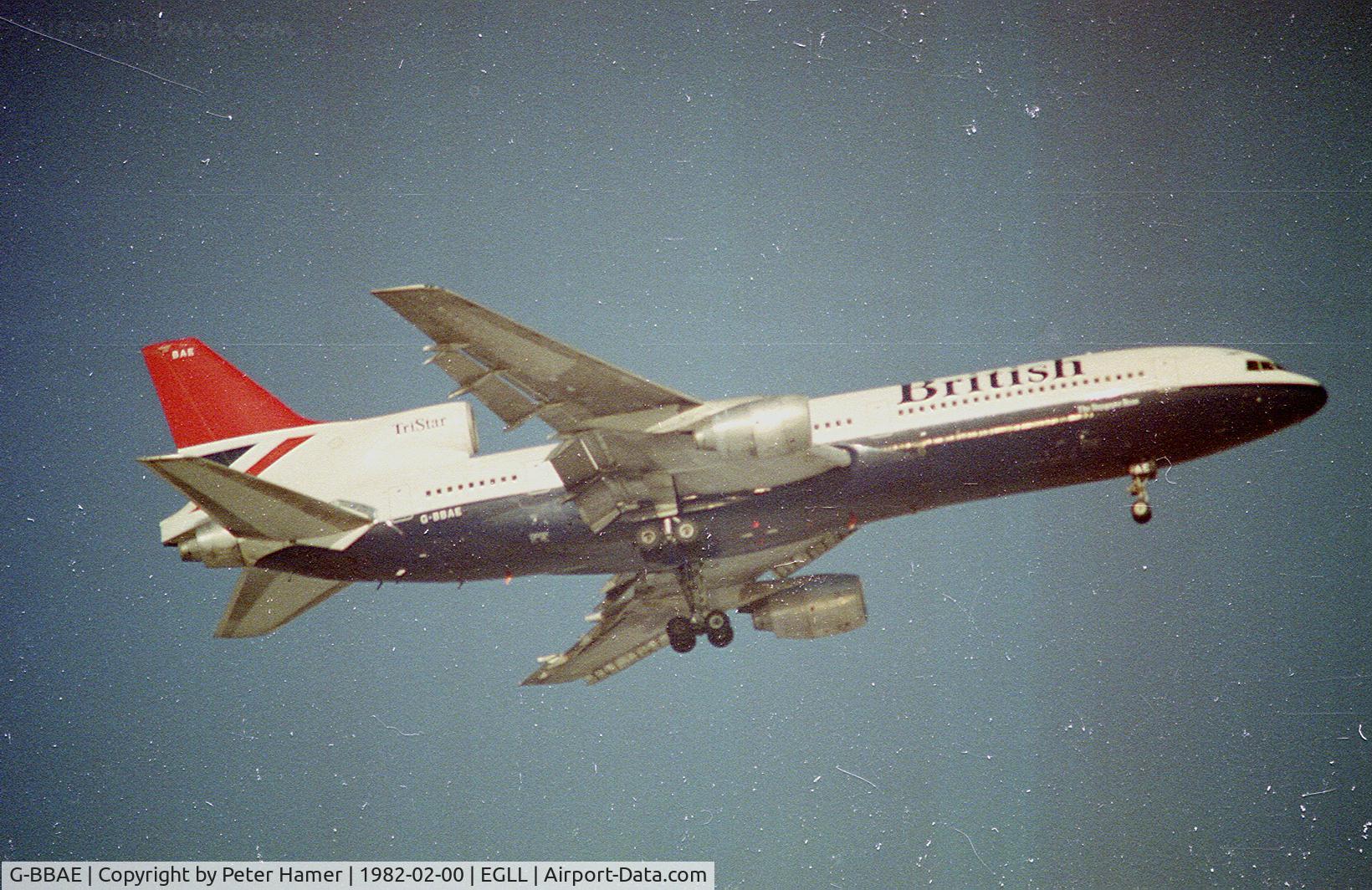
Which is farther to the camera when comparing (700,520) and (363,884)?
(700,520)

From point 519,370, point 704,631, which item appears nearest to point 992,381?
point 704,631

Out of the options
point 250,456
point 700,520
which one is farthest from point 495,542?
point 250,456

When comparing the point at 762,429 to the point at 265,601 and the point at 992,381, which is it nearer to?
the point at 992,381

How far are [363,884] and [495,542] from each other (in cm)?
575

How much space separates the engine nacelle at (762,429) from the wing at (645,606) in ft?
15.2

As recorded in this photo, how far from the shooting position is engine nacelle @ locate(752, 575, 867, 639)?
73.3ft

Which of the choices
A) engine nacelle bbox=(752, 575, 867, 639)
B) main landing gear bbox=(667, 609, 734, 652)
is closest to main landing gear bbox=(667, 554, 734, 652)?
main landing gear bbox=(667, 609, 734, 652)

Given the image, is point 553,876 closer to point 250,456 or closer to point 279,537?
point 279,537

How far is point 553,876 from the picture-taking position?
50.4 feet

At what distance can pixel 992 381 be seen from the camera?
749 inches

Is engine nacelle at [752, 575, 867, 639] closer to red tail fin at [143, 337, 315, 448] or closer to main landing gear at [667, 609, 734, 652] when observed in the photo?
main landing gear at [667, 609, 734, 652]
